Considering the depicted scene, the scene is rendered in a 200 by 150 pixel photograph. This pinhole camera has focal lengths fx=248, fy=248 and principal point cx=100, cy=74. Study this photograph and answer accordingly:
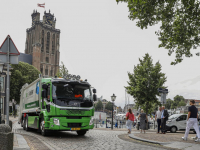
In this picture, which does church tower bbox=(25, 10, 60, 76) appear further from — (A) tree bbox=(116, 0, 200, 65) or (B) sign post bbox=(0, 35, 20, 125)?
(B) sign post bbox=(0, 35, 20, 125)

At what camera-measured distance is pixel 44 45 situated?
9825cm

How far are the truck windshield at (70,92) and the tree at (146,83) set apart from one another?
1604 centimetres

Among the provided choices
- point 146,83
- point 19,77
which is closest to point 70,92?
point 146,83

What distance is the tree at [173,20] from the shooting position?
1012cm

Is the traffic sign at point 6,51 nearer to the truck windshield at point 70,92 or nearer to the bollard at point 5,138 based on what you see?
the bollard at point 5,138

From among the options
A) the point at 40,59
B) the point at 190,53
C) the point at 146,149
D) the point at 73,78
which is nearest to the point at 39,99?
the point at 73,78

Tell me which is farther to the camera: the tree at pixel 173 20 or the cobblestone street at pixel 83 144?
the tree at pixel 173 20

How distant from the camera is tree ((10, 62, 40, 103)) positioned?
55188 mm

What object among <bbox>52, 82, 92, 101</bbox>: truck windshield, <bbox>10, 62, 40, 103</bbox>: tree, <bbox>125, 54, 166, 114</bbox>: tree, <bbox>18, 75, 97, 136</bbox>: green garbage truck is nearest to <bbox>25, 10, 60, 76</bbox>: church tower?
<bbox>10, 62, 40, 103</bbox>: tree

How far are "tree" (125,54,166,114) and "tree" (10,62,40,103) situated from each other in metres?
33.9

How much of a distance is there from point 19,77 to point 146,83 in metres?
38.8

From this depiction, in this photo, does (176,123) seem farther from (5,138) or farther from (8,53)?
(5,138)

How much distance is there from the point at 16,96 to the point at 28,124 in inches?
1643

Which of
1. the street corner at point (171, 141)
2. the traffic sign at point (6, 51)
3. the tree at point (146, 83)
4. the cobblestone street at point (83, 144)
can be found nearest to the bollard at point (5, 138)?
the traffic sign at point (6, 51)
